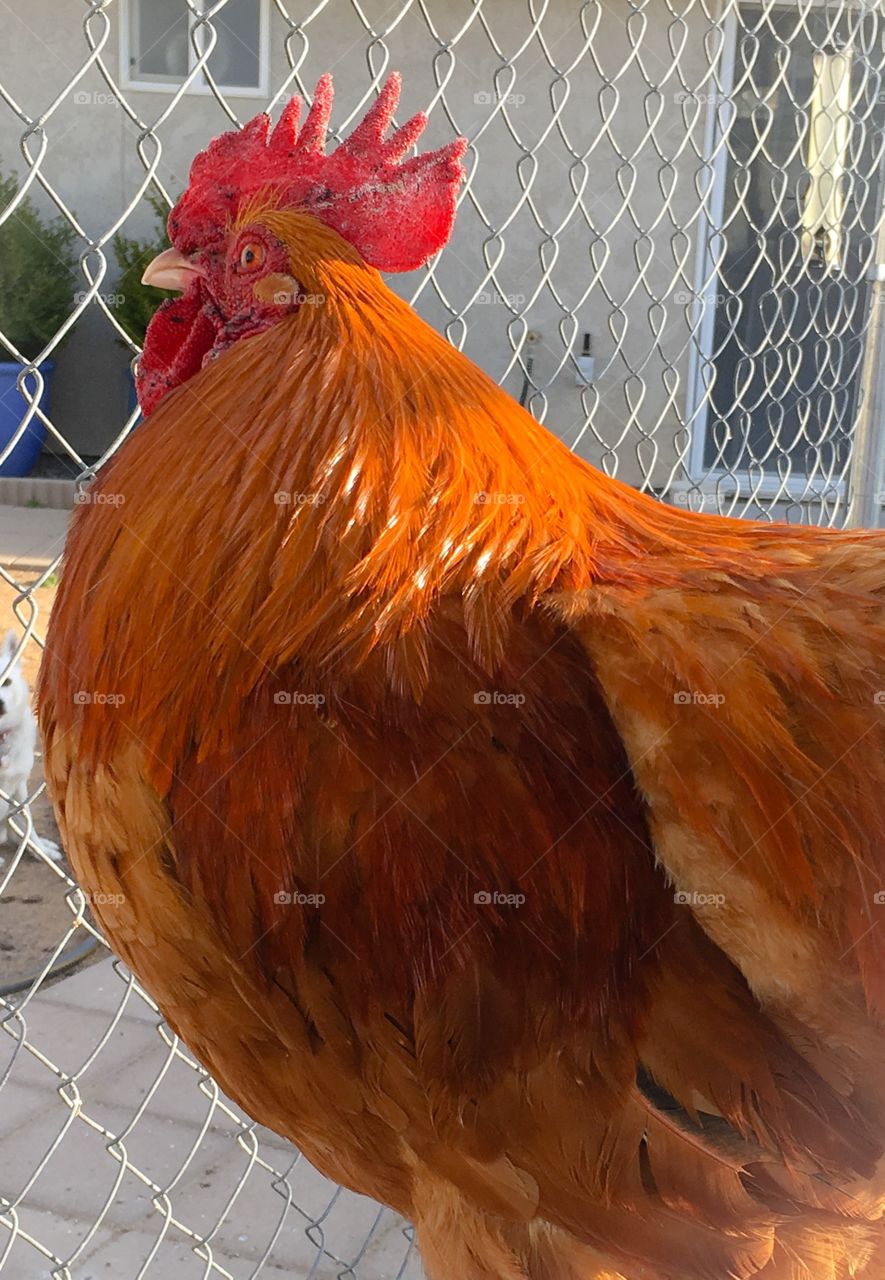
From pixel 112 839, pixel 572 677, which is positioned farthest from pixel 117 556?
pixel 572 677

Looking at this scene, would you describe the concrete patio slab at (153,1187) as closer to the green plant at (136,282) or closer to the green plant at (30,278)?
the green plant at (136,282)

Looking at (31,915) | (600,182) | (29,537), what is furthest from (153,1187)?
(600,182)

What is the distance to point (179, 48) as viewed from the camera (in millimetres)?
7734

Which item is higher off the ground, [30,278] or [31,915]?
[30,278]

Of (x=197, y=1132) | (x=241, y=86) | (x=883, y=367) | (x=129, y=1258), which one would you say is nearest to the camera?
(x=129, y=1258)

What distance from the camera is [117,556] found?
5.13 ft

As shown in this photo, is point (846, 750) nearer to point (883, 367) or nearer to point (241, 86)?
point (883, 367)

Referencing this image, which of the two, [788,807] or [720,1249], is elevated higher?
[788,807]

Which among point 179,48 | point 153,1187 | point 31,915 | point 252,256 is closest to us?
point 252,256

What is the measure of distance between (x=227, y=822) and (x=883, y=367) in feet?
9.57

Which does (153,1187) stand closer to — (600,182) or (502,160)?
(502,160)

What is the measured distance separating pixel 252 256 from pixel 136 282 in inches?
253

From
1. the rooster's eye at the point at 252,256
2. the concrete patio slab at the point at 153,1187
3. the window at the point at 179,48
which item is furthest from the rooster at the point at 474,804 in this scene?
the window at the point at 179,48

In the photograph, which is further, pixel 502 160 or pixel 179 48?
pixel 179 48
